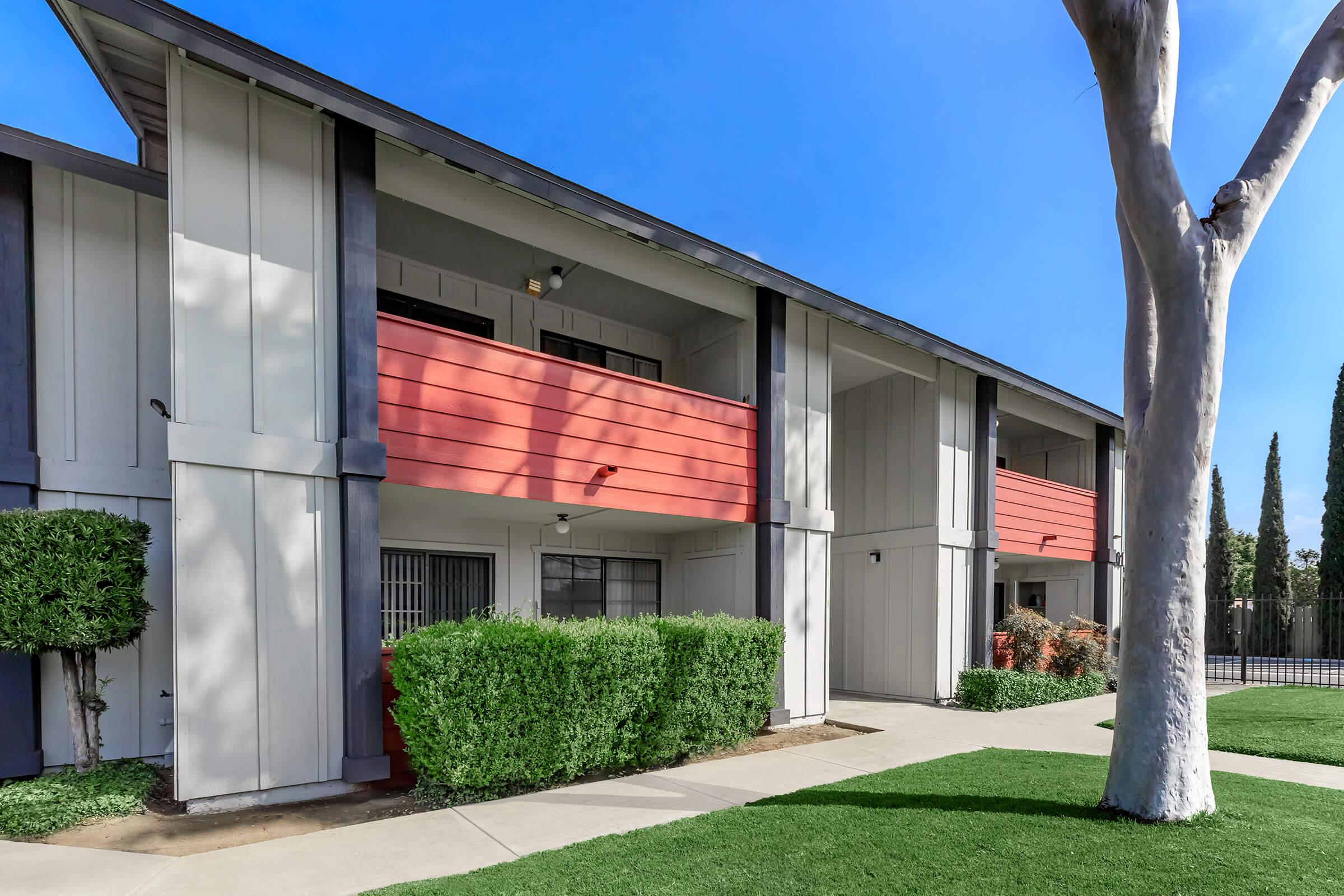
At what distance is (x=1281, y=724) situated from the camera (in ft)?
29.4

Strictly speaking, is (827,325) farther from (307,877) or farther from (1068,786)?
(307,877)

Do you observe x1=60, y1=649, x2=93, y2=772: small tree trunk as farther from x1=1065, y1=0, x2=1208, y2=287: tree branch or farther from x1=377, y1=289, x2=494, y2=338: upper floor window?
x1=1065, y1=0, x2=1208, y2=287: tree branch

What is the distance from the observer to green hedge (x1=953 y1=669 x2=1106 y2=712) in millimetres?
11172

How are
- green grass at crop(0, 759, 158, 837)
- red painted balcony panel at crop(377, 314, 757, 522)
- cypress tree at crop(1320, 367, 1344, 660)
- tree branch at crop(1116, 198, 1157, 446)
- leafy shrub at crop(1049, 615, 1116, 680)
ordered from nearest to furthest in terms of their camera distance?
green grass at crop(0, 759, 158, 837) < tree branch at crop(1116, 198, 1157, 446) < red painted balcony panel at crop(377, 314, 757, 522) < leafy shrub at crop(1049, 615, 1116, 680) < cypress tree at crop(1320, 367, 1344, 660)

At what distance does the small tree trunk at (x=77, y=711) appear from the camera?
18.7 ft

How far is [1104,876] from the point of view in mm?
3861

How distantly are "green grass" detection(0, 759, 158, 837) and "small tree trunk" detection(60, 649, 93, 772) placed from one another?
0.10 m

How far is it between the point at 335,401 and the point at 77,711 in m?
3.20

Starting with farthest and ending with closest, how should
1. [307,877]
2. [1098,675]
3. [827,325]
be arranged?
[1098,675] < [827,325] < [307,877]

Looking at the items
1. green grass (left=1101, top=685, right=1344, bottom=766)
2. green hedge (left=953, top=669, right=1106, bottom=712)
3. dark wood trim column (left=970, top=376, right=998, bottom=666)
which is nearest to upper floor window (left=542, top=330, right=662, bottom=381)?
dark wood trim column (left=970, top=376, right=998, bottom=666)

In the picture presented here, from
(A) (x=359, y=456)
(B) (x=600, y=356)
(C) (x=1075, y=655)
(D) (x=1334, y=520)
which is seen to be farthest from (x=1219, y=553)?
(A) (x=359, y=456)

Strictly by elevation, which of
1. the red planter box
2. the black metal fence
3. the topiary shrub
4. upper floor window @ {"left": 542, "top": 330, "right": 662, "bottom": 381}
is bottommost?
the black metal fence

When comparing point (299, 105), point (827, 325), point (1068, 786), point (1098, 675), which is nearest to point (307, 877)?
point (1068, 786)

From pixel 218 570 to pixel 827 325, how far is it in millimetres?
8074
